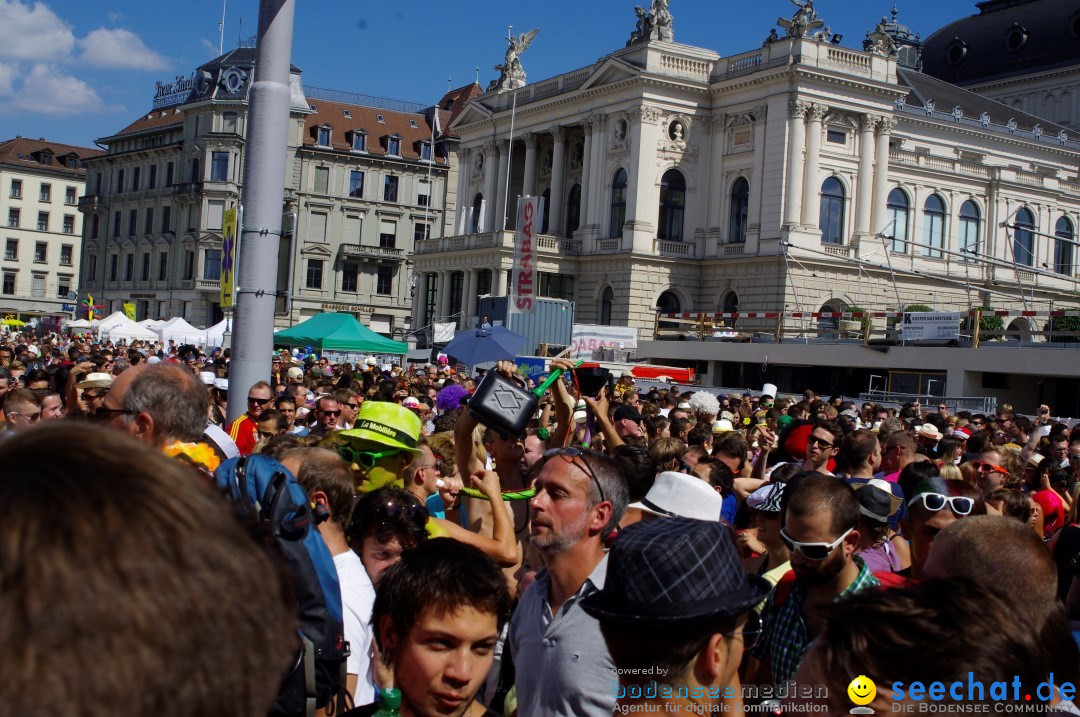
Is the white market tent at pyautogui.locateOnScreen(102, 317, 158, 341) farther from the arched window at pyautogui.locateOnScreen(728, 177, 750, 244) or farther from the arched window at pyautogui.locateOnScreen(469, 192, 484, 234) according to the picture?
the arched window at pyautogui.locateOnScreen(728, 177, 750, 244)

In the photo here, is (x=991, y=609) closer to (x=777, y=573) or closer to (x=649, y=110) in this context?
(x=777, y=573)

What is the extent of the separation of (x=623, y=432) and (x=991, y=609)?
8.18 meters

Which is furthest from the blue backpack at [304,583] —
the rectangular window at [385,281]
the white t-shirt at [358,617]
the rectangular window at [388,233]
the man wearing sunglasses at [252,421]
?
the rectangular window at [388,233]

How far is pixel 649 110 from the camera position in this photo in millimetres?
52438

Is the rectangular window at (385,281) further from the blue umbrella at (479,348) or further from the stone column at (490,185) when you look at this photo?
the blue umbrella at (479,348)

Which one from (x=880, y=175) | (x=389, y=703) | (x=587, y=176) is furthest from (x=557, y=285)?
(x=389, y=703)

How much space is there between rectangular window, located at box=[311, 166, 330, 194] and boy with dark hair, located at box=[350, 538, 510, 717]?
2983 inches

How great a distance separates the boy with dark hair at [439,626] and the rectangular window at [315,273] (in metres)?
73.8

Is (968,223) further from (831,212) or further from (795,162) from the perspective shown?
(795,162)

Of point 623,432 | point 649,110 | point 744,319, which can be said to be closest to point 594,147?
point 649,110

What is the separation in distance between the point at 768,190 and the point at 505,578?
4870 centimetres

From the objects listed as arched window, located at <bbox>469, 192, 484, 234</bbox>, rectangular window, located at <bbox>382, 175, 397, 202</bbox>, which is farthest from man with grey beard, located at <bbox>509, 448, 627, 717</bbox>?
rectangular window, located at <bbox>382, 175, 397, 202</bbox>

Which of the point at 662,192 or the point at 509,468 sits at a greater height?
the point at 662,192

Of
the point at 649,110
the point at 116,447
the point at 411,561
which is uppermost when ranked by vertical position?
the point at 649,110
